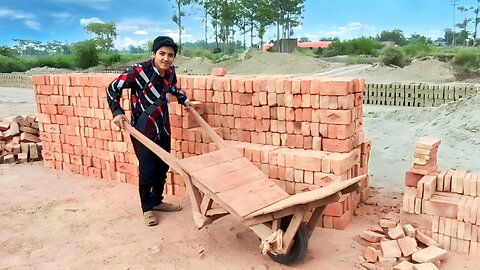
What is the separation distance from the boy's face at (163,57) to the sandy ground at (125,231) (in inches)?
64.2

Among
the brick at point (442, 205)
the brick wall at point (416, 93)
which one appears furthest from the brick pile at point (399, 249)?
the brick wall at point (416, 93)

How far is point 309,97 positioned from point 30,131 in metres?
5.74

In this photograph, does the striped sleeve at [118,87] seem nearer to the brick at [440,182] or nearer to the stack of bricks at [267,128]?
the stack of bricks at [267,128]

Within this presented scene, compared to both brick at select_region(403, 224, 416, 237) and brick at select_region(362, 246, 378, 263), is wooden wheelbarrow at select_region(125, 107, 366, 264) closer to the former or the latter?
brick at select_region(362, 246, 378, 263)

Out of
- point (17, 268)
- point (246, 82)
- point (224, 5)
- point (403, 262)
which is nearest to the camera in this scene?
point (403, 262)

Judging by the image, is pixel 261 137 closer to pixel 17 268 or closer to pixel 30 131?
pixel 17 268

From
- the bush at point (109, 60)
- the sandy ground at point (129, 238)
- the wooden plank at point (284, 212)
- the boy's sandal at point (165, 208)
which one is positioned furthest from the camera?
the bush at point (109, 60)

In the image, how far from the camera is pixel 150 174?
468cm

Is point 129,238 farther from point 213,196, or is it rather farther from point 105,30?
point 105,30

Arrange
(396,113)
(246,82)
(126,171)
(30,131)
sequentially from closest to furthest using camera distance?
(246,82)
(126,171)
(30,131)
(396,113)

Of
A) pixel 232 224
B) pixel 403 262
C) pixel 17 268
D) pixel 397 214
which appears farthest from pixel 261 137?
pixel 17 268

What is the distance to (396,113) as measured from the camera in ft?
37.0

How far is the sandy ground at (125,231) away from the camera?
12.9 ft

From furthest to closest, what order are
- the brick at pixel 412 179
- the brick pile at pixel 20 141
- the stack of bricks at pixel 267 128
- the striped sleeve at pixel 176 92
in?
the brick pile at pixel 20 141, the striped sleeve at pixel 176 92, the stack of bricks at pixel 267 128, the brick at pixel 412 179
